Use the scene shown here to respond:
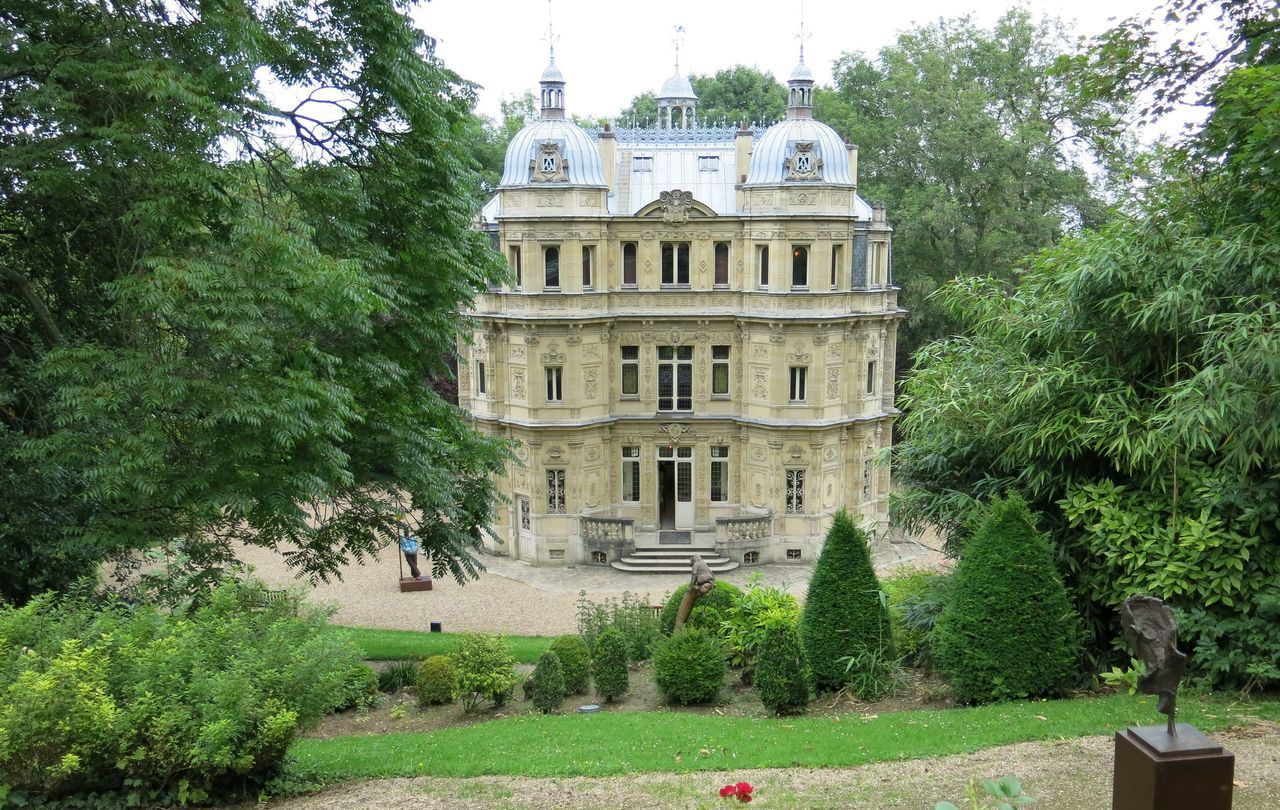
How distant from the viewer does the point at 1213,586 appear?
1157cm

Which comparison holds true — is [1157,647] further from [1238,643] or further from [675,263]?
[675,263]

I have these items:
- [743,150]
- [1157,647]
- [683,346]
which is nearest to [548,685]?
[1157,647]

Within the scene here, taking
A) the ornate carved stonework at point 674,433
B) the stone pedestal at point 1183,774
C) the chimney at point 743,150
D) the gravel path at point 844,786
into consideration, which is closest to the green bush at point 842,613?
the gravel path at point 844,786

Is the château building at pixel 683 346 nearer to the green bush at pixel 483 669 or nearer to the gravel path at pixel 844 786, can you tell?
the green bush at pixel 483 669

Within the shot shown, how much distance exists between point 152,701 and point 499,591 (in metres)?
17.5

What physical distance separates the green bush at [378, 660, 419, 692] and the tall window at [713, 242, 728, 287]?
15.5 metres

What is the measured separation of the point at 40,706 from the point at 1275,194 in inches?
532

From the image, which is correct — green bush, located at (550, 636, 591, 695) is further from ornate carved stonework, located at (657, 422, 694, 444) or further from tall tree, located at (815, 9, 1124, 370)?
tall tree, located at (815, 9, 1124, 370)

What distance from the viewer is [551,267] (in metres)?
27.9

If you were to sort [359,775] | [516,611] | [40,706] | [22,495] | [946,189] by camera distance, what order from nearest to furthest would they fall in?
[40,706], [359,775], [22,495], [516,611], [946,189]

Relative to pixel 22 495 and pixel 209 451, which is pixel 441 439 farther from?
pixel 22 495

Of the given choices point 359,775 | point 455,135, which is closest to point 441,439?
point 455,135

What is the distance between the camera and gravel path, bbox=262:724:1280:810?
9188 millimetres

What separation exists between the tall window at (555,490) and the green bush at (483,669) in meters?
14.1
